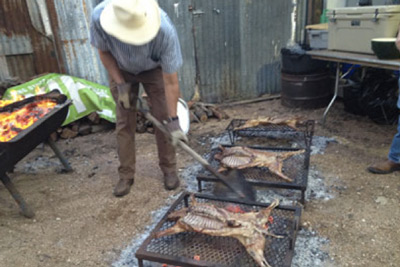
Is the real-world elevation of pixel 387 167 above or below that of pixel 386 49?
below

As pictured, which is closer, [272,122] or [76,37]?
[272,122]

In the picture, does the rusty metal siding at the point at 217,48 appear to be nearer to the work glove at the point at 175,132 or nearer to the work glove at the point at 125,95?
the work glove at the point at 125,95

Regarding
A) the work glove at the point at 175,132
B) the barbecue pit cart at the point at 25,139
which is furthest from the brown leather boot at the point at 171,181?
the barbecue pit cart at the point at 25,139

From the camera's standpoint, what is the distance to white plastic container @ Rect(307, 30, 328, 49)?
584 cm

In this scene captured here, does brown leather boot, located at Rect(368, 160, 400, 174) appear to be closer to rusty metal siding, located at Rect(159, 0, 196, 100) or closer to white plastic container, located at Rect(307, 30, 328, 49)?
white plastic container, located at Rect(307, 30, 328, 49)

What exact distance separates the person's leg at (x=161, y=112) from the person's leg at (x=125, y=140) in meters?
0.17

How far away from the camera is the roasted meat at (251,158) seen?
3809 millimetres

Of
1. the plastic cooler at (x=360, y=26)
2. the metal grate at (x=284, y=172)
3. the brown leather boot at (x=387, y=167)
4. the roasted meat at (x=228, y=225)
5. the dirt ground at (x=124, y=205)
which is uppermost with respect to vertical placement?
the plastic cooler at (x=360, y=26)

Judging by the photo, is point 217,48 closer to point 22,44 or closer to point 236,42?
point 236,42

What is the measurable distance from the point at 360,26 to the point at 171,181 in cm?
→ 370

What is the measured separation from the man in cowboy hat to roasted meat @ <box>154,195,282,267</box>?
721 millimetres

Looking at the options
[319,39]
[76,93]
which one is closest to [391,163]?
[319,39]

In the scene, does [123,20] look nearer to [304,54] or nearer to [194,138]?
[194,138]

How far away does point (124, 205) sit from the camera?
12.6 ft
